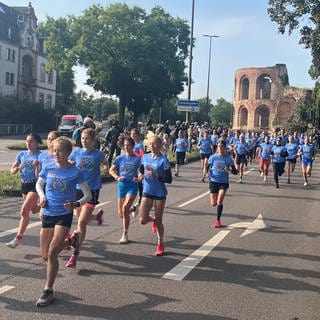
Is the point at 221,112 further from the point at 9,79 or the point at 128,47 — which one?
the point at 128,47

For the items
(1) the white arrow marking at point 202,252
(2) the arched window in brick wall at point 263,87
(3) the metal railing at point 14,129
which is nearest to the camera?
(1) the white arrow marking at point 202,252

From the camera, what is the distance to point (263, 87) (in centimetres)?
8925

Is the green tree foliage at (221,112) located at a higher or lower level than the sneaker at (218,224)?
higher

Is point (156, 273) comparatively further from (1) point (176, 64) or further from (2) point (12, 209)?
(1) point (176, 64)

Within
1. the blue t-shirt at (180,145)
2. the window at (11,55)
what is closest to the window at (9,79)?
the window at (11,55)

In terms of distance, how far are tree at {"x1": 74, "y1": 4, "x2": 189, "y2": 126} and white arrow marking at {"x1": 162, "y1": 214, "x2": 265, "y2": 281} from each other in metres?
40.6

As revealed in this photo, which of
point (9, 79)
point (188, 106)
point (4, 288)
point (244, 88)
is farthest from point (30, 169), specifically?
point (244, 88)

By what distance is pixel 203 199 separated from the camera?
14.3 metres

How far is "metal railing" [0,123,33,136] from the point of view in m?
50.2

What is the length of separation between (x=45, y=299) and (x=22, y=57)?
210ft

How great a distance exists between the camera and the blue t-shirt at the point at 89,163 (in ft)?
25.7

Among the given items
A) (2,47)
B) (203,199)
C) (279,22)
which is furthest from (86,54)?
(203,199)

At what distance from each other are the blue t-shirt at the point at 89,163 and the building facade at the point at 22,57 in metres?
55.8

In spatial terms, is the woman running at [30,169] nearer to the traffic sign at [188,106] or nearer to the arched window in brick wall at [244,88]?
the traffic sign at [188,106]
